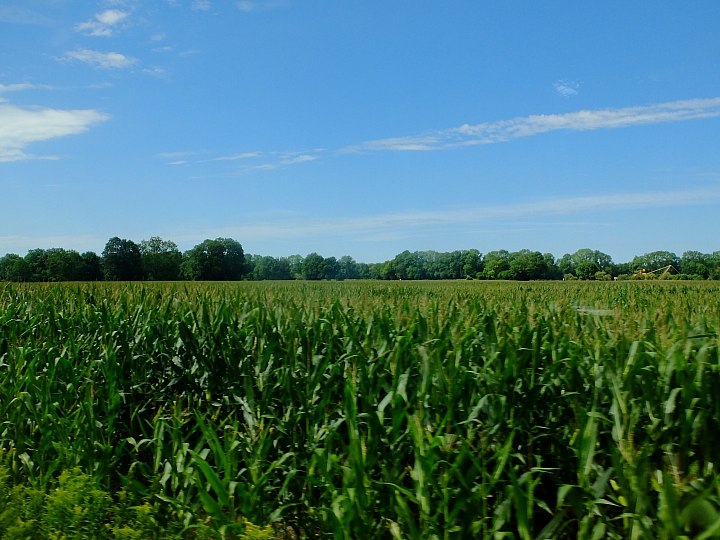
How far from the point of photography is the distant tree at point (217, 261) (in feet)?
88.8

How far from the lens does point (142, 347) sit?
5.33 meters

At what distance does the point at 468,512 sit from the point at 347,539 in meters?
0.62

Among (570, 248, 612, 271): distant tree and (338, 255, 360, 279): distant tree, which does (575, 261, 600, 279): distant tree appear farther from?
(338, 255, 360, 279): distant tree

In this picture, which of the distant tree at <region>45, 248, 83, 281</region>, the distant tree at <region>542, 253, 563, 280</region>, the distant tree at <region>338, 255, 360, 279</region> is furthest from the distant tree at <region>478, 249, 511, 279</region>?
the distant tree at <region>45, 248, 83, 281</region>

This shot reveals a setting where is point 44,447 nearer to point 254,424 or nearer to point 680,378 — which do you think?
point 254,424

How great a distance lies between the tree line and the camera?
2300 cm

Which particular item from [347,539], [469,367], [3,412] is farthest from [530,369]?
[3,412]

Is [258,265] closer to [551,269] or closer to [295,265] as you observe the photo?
[295,265]

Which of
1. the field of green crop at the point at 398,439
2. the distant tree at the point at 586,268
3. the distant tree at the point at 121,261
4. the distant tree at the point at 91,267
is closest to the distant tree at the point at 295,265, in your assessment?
the field of green crop at the point at 398,439

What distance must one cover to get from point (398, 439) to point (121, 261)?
132 ft

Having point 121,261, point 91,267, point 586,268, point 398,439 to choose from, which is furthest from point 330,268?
point 586,268

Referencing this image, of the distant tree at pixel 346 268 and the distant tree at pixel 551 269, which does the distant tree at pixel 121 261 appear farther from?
the distant tree at pixel 551 269

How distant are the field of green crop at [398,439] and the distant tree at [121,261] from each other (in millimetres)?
36431

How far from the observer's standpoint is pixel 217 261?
93.4 ft
